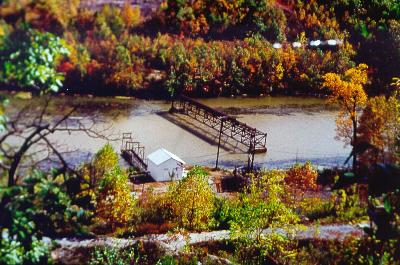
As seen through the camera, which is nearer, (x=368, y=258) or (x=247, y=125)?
(x=368, y=258)

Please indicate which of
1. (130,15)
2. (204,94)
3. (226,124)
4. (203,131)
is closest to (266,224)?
(226,124)

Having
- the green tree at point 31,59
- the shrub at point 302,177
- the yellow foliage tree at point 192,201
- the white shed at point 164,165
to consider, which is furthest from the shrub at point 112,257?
the shrub at point 302,177

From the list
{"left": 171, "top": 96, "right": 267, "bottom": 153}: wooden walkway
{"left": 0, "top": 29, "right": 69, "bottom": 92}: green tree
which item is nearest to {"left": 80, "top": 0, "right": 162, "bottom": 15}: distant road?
{"left": 0, "top": 29, "right": 69, "bottom": 92}: green tree

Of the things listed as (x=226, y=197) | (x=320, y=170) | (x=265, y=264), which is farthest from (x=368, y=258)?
(x=226, y=197)

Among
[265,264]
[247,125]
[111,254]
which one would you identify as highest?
[247,125]

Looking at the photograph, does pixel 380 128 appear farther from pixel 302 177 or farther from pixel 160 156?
pixel 160 156

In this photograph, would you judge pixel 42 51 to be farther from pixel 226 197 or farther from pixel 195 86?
pixel 226 197
